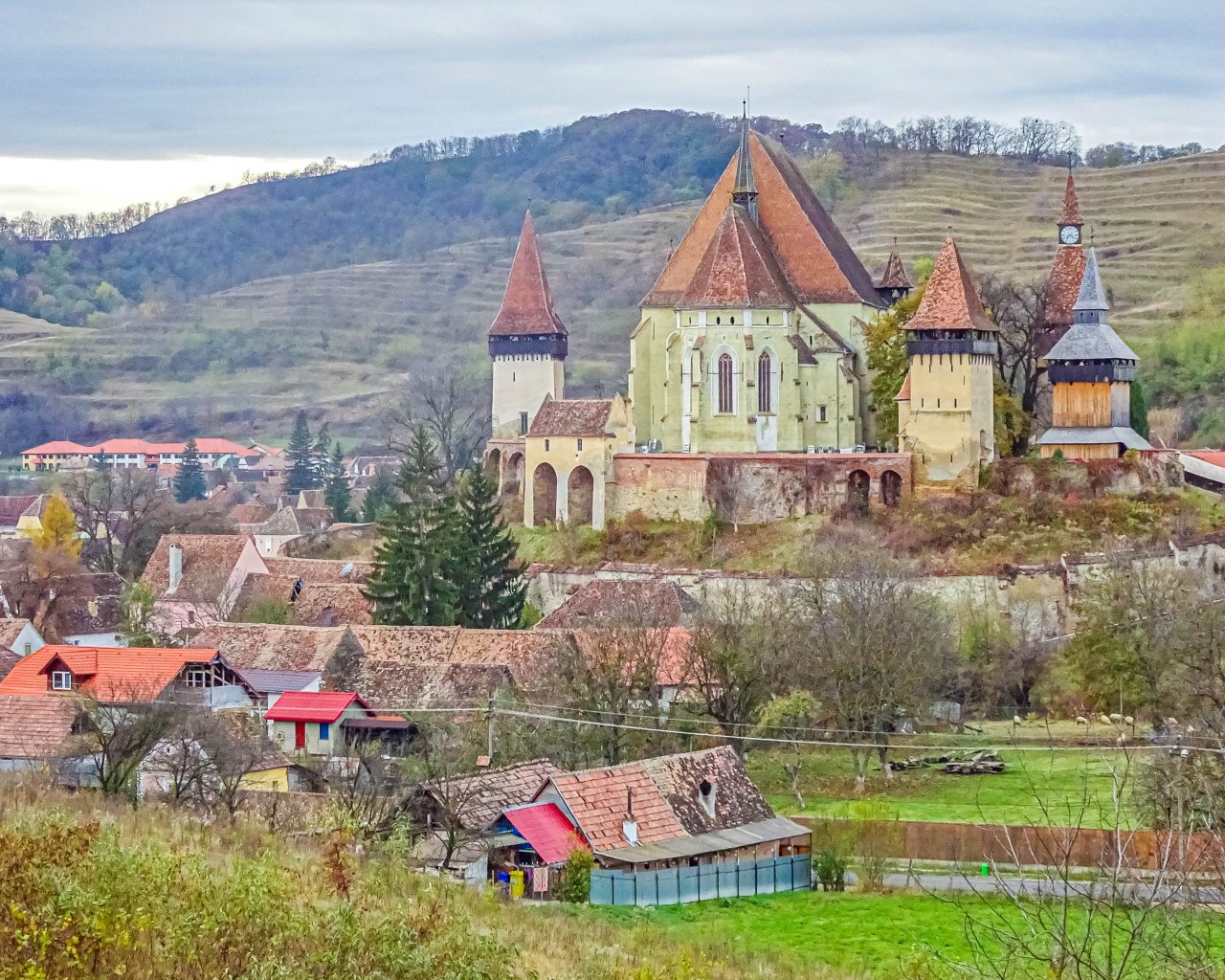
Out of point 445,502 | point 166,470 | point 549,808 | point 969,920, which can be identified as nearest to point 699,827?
point 549,808

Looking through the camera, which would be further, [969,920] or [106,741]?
[106,741]

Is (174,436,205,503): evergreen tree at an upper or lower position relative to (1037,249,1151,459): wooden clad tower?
lower

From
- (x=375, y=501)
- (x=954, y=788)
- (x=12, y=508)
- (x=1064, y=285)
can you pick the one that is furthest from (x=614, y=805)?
(x=12, y=508)

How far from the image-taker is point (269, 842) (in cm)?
2861

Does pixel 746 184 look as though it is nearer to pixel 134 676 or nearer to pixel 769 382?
pixel 769 382

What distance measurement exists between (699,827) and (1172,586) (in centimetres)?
1939

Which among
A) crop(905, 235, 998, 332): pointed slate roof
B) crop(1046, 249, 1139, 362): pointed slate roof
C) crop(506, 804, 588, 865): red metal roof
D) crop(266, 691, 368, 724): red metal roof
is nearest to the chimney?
crop(266, 691, 368, 724): red metal roof

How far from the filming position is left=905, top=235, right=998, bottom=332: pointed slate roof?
2269 inches

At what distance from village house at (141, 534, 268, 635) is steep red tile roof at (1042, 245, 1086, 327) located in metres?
24.5

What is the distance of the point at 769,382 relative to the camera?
6244cm

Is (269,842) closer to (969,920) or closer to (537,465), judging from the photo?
(969,920)

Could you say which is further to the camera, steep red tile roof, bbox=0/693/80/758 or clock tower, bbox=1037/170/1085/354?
clock tower, bbox=1037/170/1085/354

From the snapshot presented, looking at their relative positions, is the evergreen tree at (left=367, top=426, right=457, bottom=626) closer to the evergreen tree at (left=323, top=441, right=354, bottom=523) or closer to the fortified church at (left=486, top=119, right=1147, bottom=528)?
the fortified church at (left=486, top=119, right=1147, bottom=528)

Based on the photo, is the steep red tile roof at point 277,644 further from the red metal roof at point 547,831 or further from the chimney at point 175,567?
the red metal roof at point 547,831
